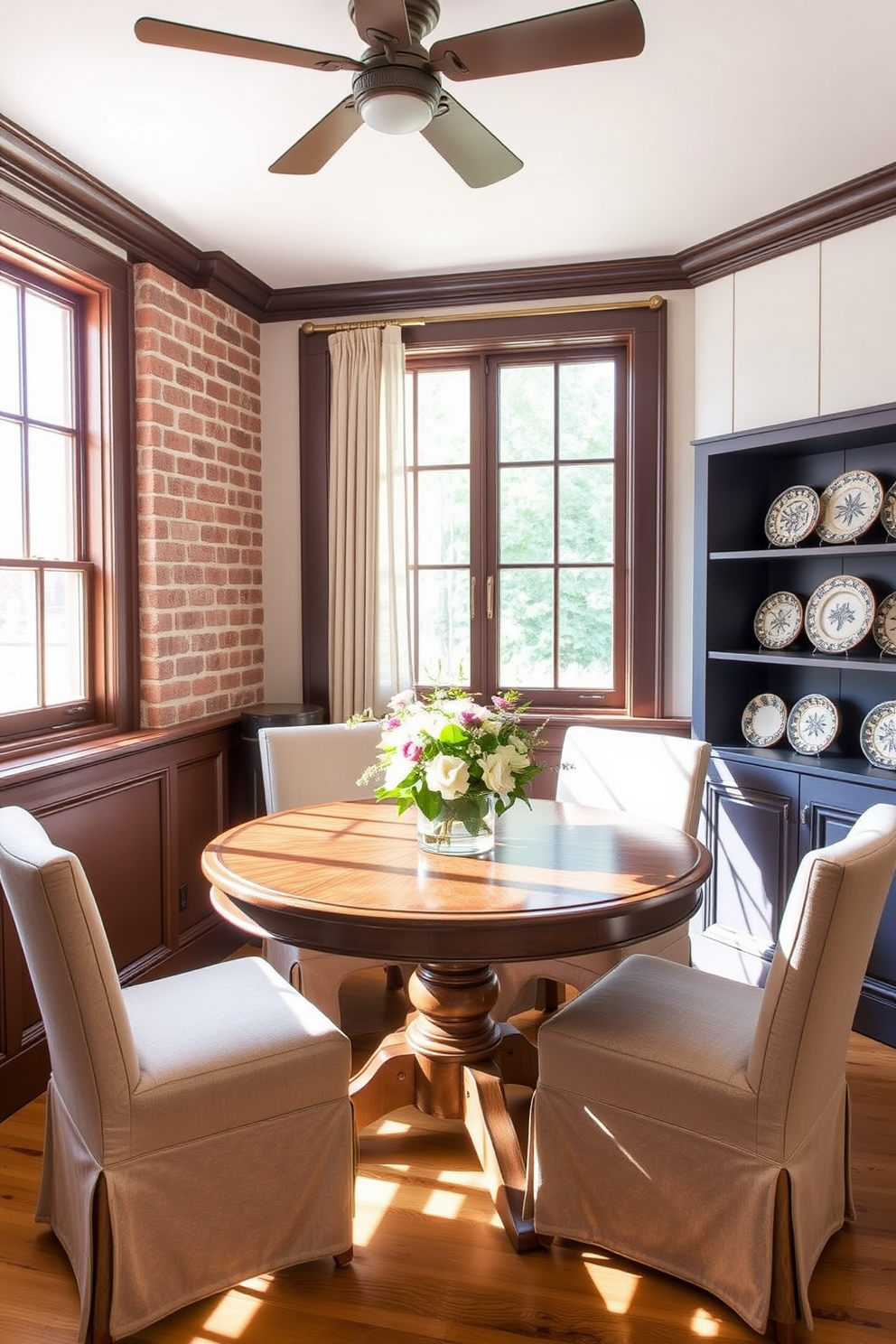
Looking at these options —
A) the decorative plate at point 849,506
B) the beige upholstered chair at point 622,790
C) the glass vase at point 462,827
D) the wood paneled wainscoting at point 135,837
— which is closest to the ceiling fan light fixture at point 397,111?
the glass vase at point 462,827

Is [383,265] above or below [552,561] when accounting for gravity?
above

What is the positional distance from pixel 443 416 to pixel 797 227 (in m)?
1.55

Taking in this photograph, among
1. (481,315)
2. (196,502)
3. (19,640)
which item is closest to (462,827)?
(19,640)

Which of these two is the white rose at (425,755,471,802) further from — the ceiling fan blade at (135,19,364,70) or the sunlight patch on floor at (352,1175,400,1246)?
the ceiling fan blade at (135,19,364,70)

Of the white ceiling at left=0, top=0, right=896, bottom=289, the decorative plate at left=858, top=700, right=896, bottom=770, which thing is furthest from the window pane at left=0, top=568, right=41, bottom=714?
the decorative plate at left=858, top=700, right=896, bottom=770

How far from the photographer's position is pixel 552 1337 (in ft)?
6.03

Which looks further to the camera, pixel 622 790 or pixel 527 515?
pixel 527 515

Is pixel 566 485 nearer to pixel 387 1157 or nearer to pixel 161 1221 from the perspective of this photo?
pixel 387 1157

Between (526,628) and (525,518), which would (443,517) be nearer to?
(525,518)

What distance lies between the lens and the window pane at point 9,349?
115 inches

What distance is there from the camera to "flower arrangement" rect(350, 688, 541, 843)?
84.5 inches

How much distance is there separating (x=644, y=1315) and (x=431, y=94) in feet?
8.14

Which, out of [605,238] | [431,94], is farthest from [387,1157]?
[605,238]

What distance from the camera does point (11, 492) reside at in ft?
9.74
